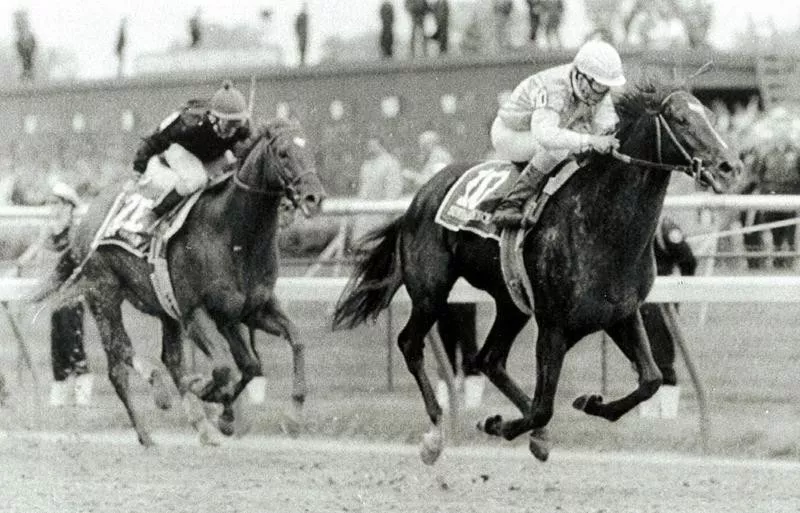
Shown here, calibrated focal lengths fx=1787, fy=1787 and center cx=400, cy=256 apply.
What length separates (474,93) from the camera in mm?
12508

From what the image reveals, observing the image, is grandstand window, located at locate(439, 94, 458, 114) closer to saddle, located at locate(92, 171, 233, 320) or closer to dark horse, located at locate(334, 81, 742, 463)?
saddle, located at locate(92, 171, 233, 320)

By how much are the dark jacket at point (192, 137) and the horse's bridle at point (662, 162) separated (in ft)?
8.73

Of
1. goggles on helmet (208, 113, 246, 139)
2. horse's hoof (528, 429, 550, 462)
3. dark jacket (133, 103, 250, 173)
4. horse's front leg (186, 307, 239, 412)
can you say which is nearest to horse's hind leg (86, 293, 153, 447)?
horse's front leg (186, 307, 239, 412)

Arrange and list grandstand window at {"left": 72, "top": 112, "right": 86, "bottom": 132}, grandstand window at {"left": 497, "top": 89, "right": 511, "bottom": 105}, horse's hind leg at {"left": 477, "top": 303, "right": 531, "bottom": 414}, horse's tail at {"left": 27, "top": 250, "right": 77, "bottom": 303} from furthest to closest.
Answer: grandstand window at {"left": 72, "top": 112, "right": 86, "bottom": 132} → grandstand window at {"left": 497, "top": 89, "right": 511, "bottom": 105} → horse's tail at {"left": 27, "top": 250, "right": 77, "bottom": 303} → horse's hind leg at {"left": 477, "top": 303, "right": 531, "bottom": 414}

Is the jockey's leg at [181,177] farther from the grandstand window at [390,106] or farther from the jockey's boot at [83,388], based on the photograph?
the grandstand window at [390,106]

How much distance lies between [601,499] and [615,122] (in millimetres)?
1593

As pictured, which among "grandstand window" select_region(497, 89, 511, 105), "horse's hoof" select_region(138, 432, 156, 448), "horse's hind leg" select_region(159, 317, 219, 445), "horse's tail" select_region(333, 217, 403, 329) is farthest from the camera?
"grandstand window" select_region(497, 89, 511, 105)

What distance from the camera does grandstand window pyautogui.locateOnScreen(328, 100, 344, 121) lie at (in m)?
13.0

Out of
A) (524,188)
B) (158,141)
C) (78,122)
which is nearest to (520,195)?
(524,188)

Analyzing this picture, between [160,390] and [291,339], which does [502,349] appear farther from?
[160,390]

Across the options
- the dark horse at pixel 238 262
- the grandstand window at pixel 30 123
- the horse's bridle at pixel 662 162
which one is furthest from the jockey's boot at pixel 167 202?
the grandstand window at pixel 30 123

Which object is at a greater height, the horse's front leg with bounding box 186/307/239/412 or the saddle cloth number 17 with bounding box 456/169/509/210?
the saddle cloth number 17 with bounding box 456/169/509/210

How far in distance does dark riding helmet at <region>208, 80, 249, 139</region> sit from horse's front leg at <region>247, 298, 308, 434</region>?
37.1 inches

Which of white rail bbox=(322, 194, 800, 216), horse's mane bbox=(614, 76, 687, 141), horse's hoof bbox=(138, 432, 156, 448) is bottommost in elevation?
horse's hoof bbox=(138, 432, 156, 448)
